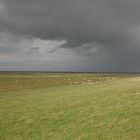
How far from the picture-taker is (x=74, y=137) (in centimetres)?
1162

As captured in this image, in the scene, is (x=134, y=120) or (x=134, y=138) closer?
(x=134, y=138)

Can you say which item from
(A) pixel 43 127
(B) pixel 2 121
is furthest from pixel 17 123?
(A) pixel 43 127

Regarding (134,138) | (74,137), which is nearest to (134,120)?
(134,138)

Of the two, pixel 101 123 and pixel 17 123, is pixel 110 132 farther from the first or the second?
pixel 17 123

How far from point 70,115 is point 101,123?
3192 millimetres

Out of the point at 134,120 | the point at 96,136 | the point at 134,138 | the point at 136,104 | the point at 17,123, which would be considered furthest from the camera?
the point at 136,104

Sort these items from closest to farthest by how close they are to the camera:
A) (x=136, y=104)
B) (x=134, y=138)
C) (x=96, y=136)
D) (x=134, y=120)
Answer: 1. (x=134, y=138)
2. (x=96, y=136)
3. (x=134, y=120)
4. (x=136, y=104)

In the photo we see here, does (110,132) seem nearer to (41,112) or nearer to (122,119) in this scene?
(122,119)

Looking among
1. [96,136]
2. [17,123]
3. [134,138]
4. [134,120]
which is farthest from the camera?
[17,123]

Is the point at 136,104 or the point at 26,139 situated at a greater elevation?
the point at 136,104

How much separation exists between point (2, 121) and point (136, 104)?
9510 millimetres

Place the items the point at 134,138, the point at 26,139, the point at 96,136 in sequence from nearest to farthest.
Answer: the point at 134,138 → the point at 96,136 → the point at 26,139

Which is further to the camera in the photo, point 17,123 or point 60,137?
point 17,123

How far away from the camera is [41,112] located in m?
18.1
